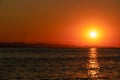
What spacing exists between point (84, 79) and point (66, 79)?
2.59 metres

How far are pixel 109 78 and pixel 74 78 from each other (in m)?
5.10

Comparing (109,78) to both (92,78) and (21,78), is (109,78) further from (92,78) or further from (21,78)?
(21,78)

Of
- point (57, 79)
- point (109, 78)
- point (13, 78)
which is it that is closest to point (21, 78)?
point (13, 78)

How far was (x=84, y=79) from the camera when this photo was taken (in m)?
47.2

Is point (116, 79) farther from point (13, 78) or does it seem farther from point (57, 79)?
point (13, 78)

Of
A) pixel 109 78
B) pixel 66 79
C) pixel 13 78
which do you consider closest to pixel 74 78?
pixel 66 79

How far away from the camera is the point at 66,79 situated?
154 feet

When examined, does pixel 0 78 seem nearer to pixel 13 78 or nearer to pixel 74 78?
pixel 13 78

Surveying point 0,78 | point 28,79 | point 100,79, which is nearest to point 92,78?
point 100,79

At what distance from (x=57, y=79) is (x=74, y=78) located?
2608 mm

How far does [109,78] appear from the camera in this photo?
48.2 meters

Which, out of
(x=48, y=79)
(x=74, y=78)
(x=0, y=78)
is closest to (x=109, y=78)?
(x=74, y=78)

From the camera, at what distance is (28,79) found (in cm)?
4678

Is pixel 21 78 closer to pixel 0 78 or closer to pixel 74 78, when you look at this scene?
pixel 0 78
